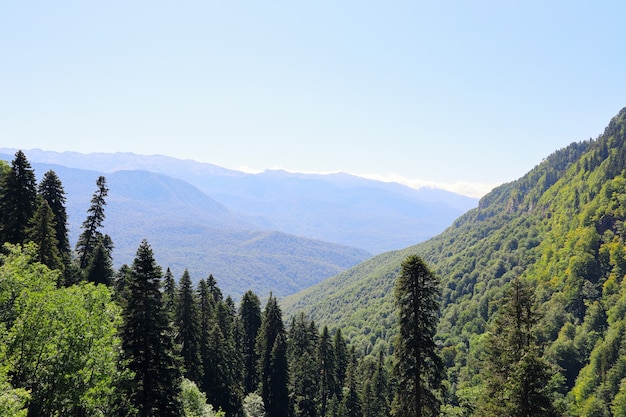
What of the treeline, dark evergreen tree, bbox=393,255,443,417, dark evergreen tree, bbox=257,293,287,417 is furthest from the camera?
dark evergreen tree, bbox=257,293,287,417

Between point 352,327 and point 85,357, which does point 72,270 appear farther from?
point 352,327

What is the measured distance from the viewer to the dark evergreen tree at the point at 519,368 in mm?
20672

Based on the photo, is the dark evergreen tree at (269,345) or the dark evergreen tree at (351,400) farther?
the dark evergreen tree at (351,400)

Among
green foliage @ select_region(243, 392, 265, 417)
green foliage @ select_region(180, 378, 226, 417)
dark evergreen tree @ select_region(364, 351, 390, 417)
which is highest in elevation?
green foliage @ select_region(180, 378, 226, 417)

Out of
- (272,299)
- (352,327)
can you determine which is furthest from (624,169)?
(272,299)

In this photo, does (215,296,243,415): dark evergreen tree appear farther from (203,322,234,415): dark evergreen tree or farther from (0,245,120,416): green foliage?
(0,245,120,416): green foliage

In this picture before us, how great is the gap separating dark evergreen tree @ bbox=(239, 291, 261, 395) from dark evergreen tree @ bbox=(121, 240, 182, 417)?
4545 cm

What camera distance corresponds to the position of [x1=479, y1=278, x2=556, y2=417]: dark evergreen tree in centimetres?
2067

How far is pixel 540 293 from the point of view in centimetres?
13225

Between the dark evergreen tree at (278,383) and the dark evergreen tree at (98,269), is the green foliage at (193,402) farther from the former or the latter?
the dark evergreen tree at (98,269)

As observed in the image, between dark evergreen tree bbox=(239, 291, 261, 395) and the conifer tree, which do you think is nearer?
the conifer tree

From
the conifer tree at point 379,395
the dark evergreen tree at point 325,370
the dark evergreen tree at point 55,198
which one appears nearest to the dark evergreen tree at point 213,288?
the dark evergreen tree at point 325,370

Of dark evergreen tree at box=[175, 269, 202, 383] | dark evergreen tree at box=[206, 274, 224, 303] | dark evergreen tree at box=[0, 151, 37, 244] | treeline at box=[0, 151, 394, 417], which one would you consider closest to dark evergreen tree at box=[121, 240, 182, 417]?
treeline at box=[0, 151, 394, 417]

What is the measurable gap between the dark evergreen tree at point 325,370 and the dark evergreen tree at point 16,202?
41935 mm
